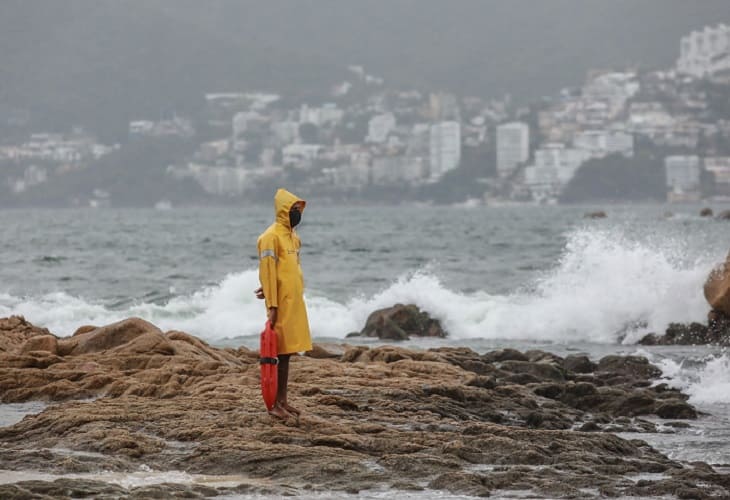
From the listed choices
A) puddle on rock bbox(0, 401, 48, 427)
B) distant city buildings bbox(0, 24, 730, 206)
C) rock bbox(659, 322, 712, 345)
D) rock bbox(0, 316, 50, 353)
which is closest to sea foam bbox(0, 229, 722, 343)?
rock bbox(659, 322, 712, 345)

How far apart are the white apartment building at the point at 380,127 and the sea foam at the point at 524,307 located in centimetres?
14581

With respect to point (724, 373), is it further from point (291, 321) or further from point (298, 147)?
point (298, 147)

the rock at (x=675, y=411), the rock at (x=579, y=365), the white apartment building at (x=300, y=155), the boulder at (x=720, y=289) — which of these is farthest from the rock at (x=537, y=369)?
the white apartment building at (x=300, y=155)

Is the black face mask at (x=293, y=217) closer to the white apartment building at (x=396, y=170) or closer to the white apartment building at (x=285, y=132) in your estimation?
the white apartment building at (x=396, y=170)

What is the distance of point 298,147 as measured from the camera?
6412 inches

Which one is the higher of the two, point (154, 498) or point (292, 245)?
point (292, 245)

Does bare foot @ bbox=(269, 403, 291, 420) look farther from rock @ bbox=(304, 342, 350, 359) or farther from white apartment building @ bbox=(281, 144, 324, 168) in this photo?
white apartment building @ bbox=(281, 144, 324, 168)

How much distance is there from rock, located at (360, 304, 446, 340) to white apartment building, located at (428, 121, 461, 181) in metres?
128

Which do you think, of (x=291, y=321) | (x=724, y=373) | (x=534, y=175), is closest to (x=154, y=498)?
(x=291, y=321)

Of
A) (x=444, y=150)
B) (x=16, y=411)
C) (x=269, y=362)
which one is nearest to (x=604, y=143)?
(x=444, y=150)

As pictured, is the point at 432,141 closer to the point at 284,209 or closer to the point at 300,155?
the point at 300,155

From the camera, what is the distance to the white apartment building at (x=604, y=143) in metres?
151

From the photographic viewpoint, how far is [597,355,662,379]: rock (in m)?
15.6

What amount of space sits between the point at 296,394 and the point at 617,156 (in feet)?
461
